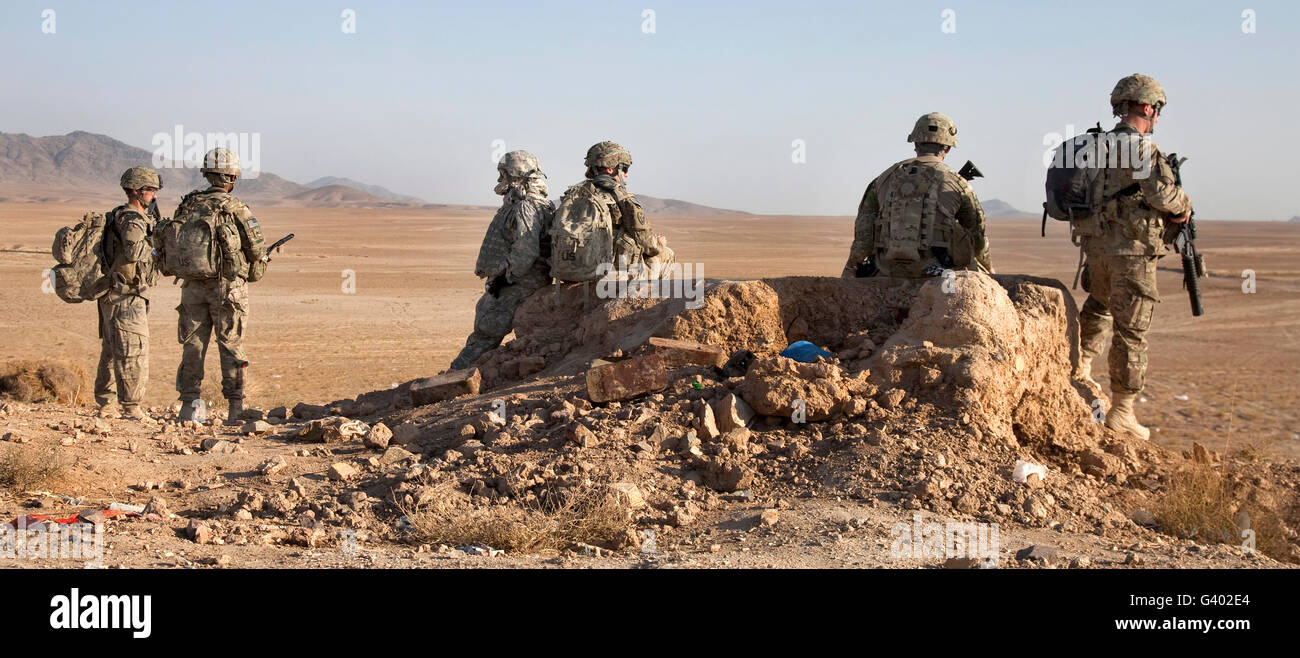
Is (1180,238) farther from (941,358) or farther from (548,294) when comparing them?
(548,294)

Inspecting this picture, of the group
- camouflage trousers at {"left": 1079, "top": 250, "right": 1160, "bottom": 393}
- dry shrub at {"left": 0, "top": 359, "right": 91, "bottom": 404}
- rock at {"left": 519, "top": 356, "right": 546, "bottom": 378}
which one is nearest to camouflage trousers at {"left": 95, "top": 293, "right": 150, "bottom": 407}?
dry shrub at {"left": 0, "top": 359, "right": 91, "bottom": 404}

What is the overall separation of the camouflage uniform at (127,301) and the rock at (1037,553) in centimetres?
662

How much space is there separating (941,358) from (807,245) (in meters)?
46.0

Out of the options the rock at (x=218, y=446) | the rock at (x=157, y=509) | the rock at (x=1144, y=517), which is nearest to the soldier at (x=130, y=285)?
the rock at (x=218, y=446)

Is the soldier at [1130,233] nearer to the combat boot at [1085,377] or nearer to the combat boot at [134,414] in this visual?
the combat boot at [1085,377]

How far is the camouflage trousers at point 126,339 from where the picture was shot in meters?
8.23

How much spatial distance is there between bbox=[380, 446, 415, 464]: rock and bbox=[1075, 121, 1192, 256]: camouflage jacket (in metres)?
4.38

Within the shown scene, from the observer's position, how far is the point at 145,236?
8055 mm

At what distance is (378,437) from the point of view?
19.8 ft

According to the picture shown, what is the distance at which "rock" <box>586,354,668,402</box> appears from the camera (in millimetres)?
5918

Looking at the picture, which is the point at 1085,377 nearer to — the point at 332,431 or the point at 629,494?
the point at 629,494

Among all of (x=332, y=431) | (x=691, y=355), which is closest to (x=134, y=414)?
(x=332, y=431)

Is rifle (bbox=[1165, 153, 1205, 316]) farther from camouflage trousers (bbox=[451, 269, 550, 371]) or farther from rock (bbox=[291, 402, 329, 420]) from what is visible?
rock (bbox=[291, 402, 329, 420])

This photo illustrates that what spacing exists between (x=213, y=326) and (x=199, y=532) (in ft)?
12.5
